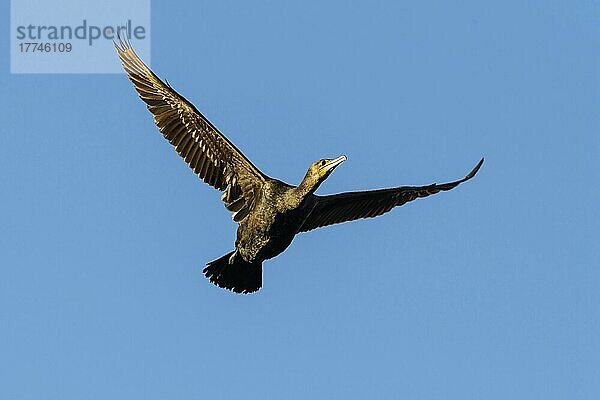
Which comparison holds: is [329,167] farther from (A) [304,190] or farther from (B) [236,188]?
(B) [236,188]

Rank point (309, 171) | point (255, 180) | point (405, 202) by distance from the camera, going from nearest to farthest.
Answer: point (309, 171)
point (255, 180)
point (405, 202)

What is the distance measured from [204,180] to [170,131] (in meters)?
1.00

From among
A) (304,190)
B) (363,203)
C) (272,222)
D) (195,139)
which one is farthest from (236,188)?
(363,203)

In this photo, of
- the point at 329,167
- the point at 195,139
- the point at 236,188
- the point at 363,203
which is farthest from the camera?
the point at 363,203

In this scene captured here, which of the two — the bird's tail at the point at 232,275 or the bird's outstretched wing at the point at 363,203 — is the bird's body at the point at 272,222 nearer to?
the bird's tail at the point at 232,275

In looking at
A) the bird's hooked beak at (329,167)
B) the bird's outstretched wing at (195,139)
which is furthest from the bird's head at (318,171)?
the bird's outstretched wing at (195,139)

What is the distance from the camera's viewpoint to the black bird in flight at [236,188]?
17.4m

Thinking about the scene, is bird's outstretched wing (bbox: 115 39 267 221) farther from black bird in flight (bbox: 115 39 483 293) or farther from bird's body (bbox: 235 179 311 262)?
bird's body (bbox: 235 179 311 262)

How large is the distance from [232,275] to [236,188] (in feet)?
4.84

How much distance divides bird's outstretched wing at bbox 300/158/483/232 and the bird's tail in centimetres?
125

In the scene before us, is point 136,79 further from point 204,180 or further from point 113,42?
point 204,180

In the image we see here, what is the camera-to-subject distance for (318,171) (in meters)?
16.7

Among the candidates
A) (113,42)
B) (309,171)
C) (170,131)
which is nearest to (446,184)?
(309,171)

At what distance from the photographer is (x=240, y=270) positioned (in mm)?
18484
